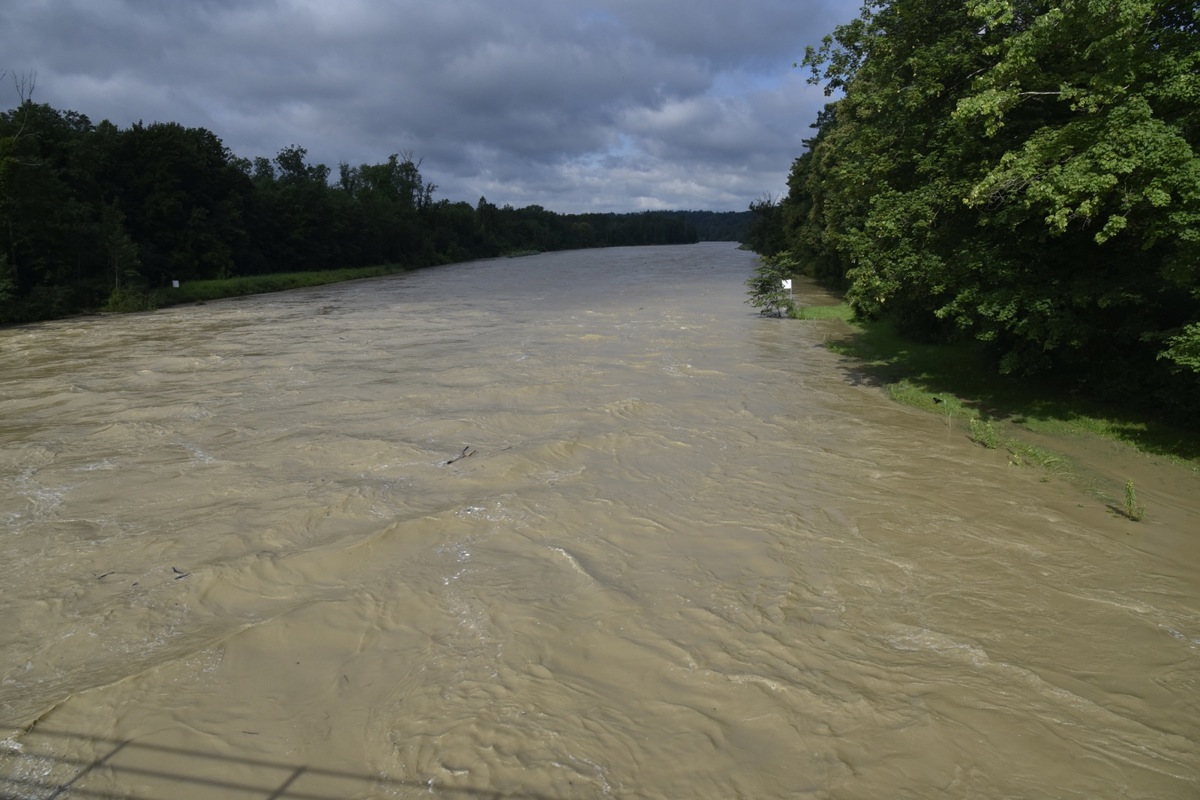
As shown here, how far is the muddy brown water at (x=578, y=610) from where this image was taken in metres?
4.95

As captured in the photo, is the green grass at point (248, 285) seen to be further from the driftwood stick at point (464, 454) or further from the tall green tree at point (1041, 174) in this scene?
the tall green tree at point (1041, 174)

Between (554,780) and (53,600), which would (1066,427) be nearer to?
(554,780)

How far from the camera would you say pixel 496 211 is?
123m

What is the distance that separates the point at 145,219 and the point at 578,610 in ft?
164

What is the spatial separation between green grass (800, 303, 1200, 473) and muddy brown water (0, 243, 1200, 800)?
681mm

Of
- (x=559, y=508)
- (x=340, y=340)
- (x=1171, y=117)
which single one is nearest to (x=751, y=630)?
(x=559, y=508)

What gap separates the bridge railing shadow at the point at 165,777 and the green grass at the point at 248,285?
39.8m

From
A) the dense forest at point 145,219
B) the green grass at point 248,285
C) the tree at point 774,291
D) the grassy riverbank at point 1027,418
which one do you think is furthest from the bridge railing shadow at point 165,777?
the green grass at point 248,285

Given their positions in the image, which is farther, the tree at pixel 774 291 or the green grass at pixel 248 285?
the green grass at pixel 248 285

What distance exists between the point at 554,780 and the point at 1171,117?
11.4 metres

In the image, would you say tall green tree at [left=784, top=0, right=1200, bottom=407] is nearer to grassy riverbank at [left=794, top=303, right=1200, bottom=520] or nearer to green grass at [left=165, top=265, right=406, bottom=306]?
grassy riverbank at [left=794, top=303, right=1200, bottom=520]

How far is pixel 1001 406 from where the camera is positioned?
1359 centimetres

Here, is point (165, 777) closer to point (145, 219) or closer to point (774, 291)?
point (774, 291)

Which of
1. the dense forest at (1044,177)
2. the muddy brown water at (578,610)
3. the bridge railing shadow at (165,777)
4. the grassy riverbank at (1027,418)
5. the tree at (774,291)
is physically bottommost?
the bridge railing shadow at (165,777)
